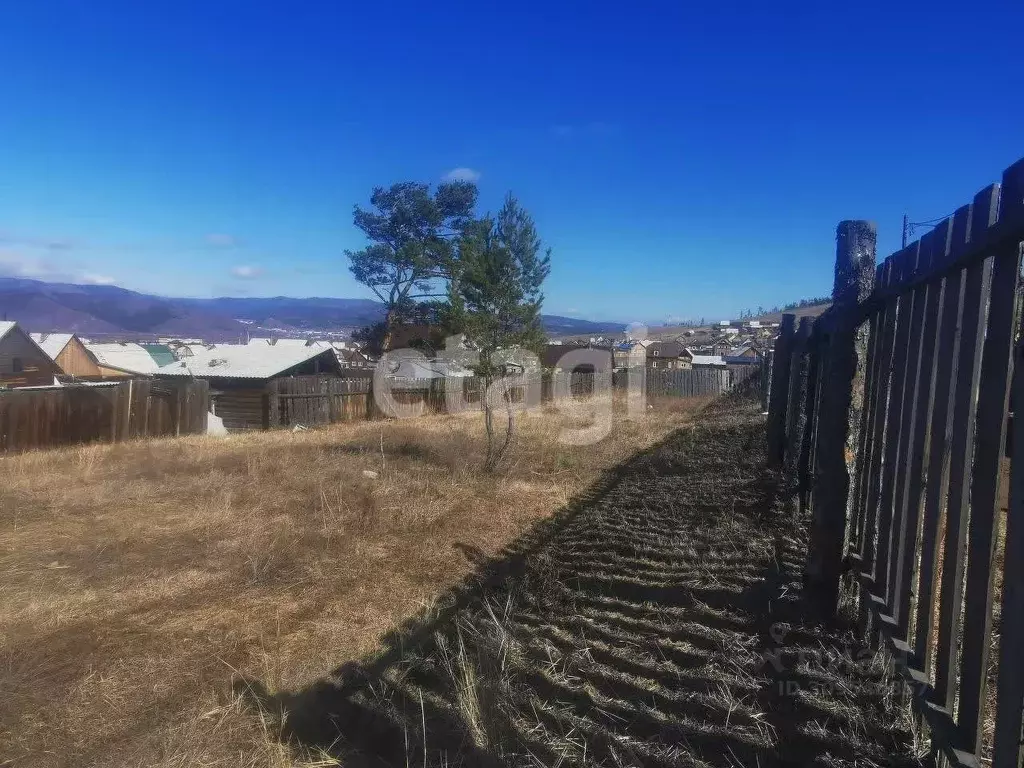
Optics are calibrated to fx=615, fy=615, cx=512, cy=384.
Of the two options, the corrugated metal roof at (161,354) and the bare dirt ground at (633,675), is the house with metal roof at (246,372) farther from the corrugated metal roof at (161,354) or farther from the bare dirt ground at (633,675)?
the bare dirt ground at (633,675)

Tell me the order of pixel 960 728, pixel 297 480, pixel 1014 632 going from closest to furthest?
1. pixel 1014 632
2. pixel 960 728
3. pixel 297 480

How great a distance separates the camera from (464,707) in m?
2.50

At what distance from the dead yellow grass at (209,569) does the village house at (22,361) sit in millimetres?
20242

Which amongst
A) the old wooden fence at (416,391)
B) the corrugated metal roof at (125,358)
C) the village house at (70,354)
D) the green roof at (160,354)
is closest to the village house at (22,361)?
the village house at (70,354)

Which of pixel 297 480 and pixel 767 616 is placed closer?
pixel 767 616

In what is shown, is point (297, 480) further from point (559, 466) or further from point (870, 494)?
point (870, 494)

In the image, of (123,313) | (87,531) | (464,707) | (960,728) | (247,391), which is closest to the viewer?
(960,728)

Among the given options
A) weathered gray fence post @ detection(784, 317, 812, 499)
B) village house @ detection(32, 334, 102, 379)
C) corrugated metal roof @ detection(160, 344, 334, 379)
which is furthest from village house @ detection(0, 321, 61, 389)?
weathered gray fence post @ detection(784, 317, 812, 499)

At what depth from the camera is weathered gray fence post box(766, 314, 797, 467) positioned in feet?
17.0

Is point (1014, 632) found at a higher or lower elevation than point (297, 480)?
higher

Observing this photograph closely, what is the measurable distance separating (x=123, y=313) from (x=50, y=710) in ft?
438

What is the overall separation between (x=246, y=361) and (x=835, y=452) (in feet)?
79.6

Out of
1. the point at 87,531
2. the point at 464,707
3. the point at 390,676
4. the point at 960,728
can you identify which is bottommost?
the point at 87,531

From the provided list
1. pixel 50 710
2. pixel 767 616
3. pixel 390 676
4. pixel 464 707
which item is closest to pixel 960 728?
pixel 767 616
